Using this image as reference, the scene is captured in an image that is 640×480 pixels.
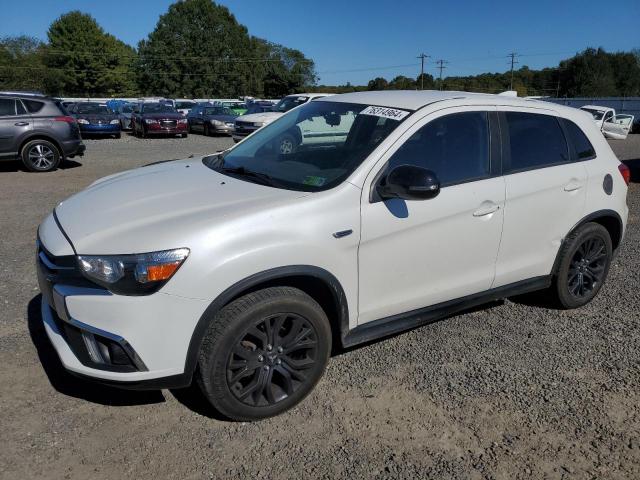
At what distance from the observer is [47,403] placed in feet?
10.4

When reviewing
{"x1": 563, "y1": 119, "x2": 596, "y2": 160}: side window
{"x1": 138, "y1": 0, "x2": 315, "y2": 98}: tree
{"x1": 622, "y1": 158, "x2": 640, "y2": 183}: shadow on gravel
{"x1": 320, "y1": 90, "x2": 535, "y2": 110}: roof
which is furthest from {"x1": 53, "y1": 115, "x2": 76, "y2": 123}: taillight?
{"x1": 138, "y1": 0, "x2": 315, "y2": 98}: tree

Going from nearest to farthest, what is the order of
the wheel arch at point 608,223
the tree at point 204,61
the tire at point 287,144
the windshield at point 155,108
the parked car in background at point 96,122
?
the tire at point 287,144 < the wheel arch at point 608,223 < the parked car in background at point 96,122 < the windshield at point 155,108 < the tree at point 204,61

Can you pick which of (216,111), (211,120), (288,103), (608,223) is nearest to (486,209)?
(608,223)

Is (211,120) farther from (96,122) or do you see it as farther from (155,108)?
(96,122)

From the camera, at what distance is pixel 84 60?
7988cm

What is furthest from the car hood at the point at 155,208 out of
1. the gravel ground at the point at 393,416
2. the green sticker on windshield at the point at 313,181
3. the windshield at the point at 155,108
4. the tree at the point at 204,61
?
the tree at the point at 204,61

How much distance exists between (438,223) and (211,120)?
21.9 m

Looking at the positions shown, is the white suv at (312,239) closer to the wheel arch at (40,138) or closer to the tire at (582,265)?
the tire at (582,265)

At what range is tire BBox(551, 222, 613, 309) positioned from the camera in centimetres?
430

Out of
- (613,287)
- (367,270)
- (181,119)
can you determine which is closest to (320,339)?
(367,270)

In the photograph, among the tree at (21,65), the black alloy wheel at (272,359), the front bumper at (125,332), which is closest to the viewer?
the front bumper at (125,332)

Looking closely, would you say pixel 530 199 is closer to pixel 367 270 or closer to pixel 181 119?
pixel 367 270

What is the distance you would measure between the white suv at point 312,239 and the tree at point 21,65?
69.6 meters

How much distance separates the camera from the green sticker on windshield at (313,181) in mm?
3218
